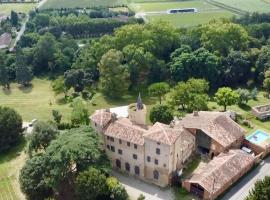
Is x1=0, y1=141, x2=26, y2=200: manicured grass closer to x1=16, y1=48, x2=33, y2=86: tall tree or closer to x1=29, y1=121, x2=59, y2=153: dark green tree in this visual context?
x1=29, y1=121, x2=59, y2=153: dark green tree

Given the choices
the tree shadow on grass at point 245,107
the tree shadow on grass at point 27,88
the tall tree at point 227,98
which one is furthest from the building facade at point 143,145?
the tree shadow on grass at point 27,88

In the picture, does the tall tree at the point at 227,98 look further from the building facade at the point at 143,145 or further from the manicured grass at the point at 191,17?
the manicured grass at the point at 191,17

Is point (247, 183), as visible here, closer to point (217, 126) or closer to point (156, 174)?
point (217, 126)

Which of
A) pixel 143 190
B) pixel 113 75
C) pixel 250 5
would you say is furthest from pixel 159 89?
pixel 250 5

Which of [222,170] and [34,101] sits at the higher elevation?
[222,170]

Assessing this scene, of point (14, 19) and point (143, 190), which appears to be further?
point (14, 19)

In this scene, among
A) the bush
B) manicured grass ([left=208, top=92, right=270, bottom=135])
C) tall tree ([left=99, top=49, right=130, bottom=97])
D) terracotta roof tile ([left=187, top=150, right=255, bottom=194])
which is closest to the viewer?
terracotta roof tile ([left=187, top=150, right=255, bottom=194])

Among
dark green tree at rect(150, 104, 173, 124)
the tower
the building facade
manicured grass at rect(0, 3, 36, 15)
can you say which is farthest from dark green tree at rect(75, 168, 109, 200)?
manicured grass at rect(0, 3, 36, 15)
